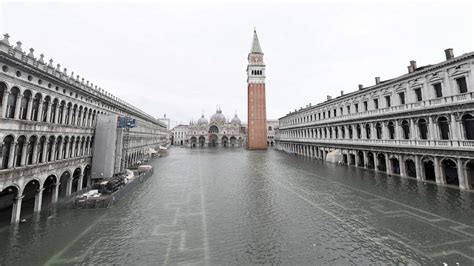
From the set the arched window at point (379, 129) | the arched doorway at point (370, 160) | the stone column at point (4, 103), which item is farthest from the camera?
the arched doorway at point (370, 160)

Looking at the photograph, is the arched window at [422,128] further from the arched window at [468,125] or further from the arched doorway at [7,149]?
the arched doorway at [7,149]

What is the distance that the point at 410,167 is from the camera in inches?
1180

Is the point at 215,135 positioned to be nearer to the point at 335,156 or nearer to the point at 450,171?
the point at 335,156

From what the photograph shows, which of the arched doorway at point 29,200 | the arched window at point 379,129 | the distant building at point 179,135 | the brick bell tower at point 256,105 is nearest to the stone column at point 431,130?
the arched window at point 379,129

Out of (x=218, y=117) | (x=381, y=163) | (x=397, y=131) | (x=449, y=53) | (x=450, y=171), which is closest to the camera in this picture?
(x=449, y=53)

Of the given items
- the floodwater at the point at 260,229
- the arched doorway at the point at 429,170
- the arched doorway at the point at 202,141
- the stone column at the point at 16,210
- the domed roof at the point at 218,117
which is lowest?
the floodwater at the point at 260,229

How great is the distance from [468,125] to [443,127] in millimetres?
2613

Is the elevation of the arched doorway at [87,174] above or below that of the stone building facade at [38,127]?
below

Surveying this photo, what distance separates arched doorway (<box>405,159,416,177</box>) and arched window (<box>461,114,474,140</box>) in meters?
8.64

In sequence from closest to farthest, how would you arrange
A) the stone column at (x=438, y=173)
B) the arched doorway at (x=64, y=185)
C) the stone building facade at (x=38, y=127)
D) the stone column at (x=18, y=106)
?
1. the stone building facade at (x=38, y=127)
2. the stone column at (x=18, y=106)
3. the arched doorway at (x=64, y=185)
4. the stone column at (x=438, y=173)

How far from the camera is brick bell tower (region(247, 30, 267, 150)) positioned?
91625 millimetres

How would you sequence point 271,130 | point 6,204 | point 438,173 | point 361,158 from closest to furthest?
point 6,204 → point 438,173 → point 361,158 → point 271,130

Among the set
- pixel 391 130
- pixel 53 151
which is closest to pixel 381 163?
pixel 391 130

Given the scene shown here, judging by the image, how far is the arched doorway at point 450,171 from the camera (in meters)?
24.2
